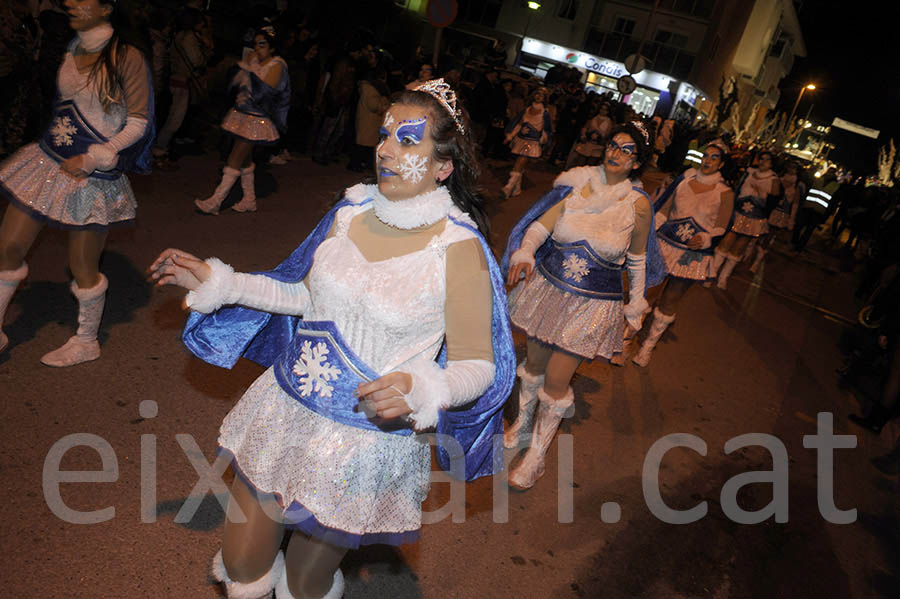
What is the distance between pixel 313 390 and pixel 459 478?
611mm

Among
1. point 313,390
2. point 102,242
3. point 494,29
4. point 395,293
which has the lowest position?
point 102,242

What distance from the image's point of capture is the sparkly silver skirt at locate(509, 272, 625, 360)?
400 centimetres

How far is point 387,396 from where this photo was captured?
68.0 inches

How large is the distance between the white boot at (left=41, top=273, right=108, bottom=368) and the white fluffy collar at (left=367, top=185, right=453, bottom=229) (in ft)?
8.64

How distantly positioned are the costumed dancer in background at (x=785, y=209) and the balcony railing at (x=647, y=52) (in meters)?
29.8

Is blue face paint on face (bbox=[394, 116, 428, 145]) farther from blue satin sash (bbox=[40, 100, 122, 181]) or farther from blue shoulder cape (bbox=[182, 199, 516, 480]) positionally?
blue satin sash (bbox=[40, 100, 122, 181])

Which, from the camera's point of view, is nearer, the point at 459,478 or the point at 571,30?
the point at 459,478

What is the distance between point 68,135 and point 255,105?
3884mm

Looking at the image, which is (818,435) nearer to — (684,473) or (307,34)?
(684,473)

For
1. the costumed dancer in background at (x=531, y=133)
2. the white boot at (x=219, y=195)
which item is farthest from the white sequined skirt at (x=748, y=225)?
the white boot at (x=219, y=195)

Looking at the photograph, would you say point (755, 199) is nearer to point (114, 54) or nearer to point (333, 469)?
point (114, 54)

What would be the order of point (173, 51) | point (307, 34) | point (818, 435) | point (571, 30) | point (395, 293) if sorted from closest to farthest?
point (395, 293), point (818, 435), point (173, 51), point (307, 34), point (571, 30)

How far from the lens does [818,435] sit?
6.79 meters

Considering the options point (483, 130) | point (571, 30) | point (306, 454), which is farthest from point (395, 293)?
point (571, 30)
